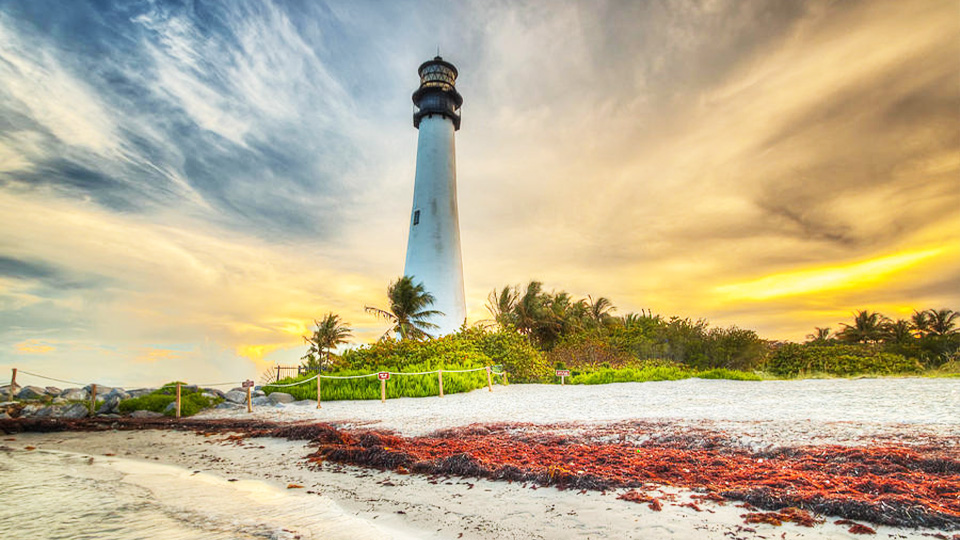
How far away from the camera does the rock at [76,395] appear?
16484 millimetres

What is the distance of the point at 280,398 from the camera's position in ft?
49.2

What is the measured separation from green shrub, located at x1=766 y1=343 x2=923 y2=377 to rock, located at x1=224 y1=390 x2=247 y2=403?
19.7 meters

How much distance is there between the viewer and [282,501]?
3.85 metres

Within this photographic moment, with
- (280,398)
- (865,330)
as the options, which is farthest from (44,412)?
(865,330)

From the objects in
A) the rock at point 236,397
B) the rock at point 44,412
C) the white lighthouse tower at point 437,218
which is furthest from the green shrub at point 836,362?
the rock at point 44,412

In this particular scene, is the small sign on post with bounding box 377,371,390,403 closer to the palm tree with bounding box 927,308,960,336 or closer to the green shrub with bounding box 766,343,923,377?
the green shrub with bounding box 766,343,923,377

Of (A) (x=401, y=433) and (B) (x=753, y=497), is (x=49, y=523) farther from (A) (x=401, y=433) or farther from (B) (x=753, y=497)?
(B) (x=753, y=497)

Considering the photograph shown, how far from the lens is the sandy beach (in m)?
2.93

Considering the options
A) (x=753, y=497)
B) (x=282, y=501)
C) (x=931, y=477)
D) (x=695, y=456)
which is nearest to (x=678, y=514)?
(x=753, y=497)

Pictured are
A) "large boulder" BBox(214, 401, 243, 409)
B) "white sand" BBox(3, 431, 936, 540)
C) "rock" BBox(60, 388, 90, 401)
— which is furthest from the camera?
"rock" BBox(60, 388, 90, 401)

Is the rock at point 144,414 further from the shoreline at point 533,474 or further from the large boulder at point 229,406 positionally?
the shoreline at point 533,474

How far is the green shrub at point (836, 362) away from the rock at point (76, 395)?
85.5 ft

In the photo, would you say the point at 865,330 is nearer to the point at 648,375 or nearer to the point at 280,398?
the point at 648,375

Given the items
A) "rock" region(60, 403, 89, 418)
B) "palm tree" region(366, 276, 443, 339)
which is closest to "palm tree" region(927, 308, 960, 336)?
"palm tree" region(366, 276, 443, 339)
